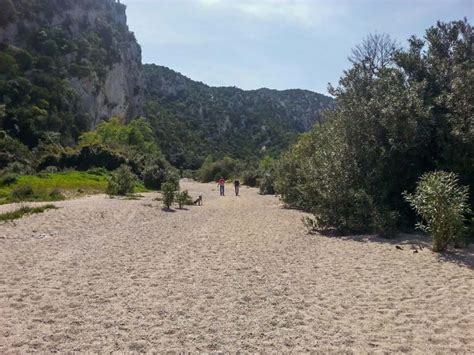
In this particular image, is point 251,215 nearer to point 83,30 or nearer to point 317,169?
point 317,169

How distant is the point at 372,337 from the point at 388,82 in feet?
40.9

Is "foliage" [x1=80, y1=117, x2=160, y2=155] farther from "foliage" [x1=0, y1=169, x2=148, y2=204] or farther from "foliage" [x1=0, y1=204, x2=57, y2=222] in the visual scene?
"foliage" [x1=0, y1=204, x2=57, y2=222]

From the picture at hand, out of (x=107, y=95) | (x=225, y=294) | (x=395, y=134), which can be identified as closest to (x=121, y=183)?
(x=395, y=134)

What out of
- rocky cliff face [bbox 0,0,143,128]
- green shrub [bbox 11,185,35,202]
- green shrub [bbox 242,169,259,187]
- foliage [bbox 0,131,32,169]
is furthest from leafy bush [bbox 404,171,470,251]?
rocky cliff face [bbox 0,0,143,128]

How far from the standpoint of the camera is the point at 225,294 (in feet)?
25.9

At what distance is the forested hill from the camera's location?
106125mm

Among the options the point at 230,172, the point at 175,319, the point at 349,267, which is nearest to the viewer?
the point at 175,319

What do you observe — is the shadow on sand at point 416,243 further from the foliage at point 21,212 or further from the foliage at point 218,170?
the foliage at point 218,170

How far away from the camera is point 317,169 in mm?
17734

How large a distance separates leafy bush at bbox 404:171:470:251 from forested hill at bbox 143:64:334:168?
3370 inches

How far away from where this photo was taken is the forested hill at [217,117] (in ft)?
348

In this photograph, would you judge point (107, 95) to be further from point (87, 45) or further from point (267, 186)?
point (267, 186)

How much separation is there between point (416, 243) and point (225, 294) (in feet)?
26.0

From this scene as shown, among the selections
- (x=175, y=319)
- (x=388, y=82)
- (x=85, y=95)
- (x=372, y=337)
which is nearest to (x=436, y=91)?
(x=388, y=82)
